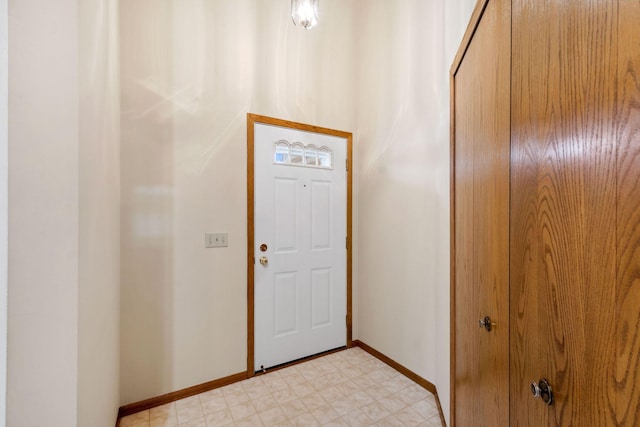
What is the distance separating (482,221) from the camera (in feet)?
3.22

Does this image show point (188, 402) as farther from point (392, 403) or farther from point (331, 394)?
point (392, 403)

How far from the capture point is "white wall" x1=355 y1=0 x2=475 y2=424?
1722 millimetres

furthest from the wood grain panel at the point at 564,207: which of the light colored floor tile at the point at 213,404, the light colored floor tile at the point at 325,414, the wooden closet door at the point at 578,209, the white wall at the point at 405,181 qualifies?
the light colored floor tile at the point at 213,404

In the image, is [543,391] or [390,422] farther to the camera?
[390,422]

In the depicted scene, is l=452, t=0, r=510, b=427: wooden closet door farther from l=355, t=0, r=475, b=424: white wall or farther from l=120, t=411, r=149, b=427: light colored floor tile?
l=120, t=411, r=149, b=427: light colored floor tile

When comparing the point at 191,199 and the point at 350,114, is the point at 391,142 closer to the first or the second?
the point at 350,114

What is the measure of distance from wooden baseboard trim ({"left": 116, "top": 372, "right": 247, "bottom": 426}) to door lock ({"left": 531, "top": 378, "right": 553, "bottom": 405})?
197 centimetres

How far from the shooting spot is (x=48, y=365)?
2.30 ft

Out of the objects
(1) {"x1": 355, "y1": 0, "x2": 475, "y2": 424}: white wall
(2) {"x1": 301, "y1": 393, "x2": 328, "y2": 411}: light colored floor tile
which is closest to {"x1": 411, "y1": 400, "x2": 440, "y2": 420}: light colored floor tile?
(1) {"x1": 355, "y1": 0, "x2": 475, "y2": 424}: white wall

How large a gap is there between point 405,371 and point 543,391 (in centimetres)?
174

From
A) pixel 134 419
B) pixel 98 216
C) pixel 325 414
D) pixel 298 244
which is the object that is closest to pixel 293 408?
pixel 325 414

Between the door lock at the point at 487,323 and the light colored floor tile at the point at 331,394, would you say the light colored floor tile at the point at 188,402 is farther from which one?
the door lock at the point at 487,323

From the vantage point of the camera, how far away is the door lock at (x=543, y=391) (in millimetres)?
562

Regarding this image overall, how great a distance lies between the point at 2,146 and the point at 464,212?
1517 millimetres
